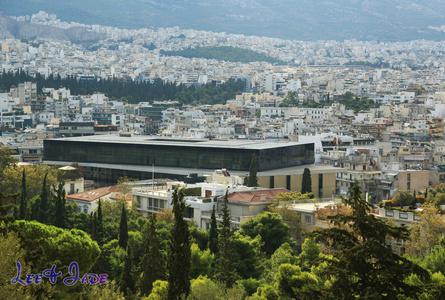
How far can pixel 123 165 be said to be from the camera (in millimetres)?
52812

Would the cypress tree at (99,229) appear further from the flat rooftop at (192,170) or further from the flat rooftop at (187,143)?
the flat rooftop at (187,143)

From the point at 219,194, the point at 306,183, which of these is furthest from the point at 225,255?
the point at 306,183

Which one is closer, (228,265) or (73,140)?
(228,265)

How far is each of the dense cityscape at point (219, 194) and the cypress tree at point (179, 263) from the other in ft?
0.09

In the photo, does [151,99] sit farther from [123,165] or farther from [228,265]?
[228,265]

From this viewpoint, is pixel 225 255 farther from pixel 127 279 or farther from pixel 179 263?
pixel 179 263

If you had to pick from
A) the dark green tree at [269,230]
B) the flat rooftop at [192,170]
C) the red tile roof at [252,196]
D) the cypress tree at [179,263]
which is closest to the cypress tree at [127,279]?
the cypress tree at [179,263]

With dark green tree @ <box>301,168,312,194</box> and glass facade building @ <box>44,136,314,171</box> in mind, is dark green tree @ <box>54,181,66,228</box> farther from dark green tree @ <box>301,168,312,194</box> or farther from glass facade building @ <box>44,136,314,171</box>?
glass facade building @ <box>44,136,314,171</box>

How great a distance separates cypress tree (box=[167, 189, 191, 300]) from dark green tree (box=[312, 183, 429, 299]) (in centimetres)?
700

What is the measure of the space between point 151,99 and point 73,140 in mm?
57514

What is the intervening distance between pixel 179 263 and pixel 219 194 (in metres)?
14.7

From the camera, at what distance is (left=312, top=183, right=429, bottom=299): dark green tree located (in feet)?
Answer: 49.9

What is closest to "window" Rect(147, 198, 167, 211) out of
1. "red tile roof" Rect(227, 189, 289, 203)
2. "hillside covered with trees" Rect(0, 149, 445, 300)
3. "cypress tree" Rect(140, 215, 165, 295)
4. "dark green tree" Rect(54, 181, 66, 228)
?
"hillside covered with trees" Rect(0, 149, 445, 300)

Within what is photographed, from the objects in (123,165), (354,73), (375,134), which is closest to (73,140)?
(123,165)
